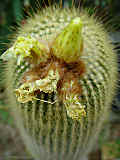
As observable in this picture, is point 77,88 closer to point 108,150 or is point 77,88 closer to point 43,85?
point 43,85

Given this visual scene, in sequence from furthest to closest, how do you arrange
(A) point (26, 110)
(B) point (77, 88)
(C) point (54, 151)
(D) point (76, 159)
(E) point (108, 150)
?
1. (E) point (108, 150)
2. (D) point (76, 159)
3. (C) point (54, 151)
4. (A) point (26, 110)
5. (B) point (77, 88)

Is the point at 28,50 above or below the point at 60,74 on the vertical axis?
above

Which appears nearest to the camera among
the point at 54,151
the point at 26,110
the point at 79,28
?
the point at 79,28

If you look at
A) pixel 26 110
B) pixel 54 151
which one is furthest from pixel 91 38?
pixel 54 151

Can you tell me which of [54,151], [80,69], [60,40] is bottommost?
[54,151]

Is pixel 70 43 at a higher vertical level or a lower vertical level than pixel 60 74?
higher
